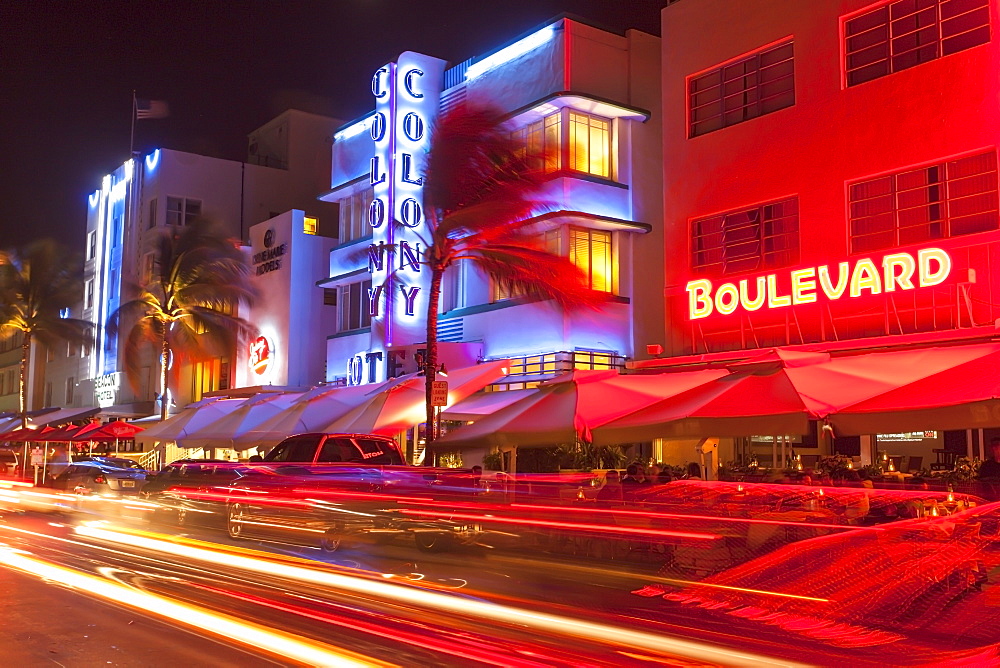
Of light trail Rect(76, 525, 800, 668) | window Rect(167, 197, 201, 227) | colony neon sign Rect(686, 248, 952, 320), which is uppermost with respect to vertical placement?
window Rect(167, 197, 201, 227)

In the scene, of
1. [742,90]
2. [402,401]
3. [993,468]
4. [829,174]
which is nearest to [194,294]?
[402,401]

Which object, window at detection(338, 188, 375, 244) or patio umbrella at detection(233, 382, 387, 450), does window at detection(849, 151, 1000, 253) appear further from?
window at detection(338, 188, 375, 244)

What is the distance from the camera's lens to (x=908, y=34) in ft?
65.4

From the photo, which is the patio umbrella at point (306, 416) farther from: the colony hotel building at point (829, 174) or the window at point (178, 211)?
the window at point (178, 211)

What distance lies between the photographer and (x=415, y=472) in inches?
666

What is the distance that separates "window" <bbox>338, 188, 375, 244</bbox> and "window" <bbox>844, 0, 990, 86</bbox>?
1768 cm

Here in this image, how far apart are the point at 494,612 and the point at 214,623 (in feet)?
8.04

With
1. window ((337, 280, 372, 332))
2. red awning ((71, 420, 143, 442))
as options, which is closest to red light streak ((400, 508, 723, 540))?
window ((337, 280, 372, 332))

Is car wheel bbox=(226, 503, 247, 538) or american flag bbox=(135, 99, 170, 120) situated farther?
american flag bbox=(135, 99, 170, 120)

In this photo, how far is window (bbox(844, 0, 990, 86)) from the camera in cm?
1895

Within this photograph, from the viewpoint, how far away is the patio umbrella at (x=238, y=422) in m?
26.5

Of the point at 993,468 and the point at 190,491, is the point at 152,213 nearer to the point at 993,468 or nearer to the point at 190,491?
the point at 190,491

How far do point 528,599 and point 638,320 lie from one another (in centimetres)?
1681

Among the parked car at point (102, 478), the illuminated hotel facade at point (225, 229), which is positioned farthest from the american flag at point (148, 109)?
the parked car at point (102, 478)
